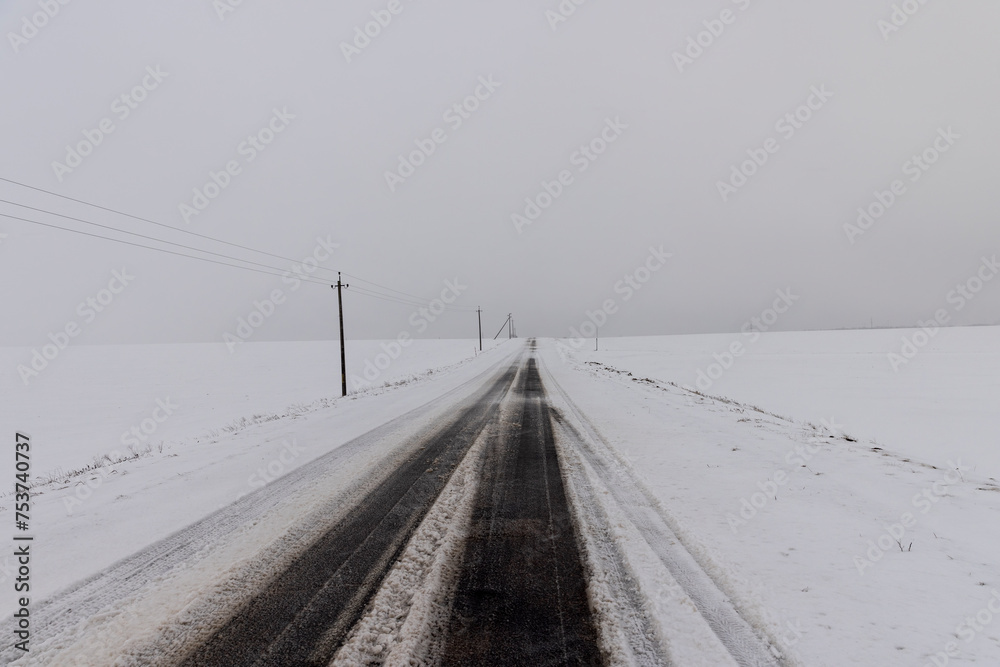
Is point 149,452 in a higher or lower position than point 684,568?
lower

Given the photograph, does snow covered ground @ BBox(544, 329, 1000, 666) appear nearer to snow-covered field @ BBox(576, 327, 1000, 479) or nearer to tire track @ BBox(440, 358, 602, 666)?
snow-covered field @ BBox(576, 327, 1000, 479)

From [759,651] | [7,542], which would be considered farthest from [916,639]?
[7,542]

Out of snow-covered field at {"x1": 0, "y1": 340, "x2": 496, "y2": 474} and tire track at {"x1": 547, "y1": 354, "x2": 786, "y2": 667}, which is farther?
snow-covered field at {"x1": 0, "y1": 340, "x2": 496, "y2": 474}

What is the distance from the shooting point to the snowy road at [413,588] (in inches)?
97.0

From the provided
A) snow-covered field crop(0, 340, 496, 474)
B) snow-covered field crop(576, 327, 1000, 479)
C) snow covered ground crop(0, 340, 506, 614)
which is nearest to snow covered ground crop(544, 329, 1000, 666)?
snow-covered field crop(576, 327, 1000, 479)

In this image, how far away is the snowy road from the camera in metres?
2.46

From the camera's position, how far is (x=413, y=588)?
309 cm

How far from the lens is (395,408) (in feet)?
41.3

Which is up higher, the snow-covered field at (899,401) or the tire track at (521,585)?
the tire track at (521,585)

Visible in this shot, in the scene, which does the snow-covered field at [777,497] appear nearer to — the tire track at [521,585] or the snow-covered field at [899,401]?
the snow-covered field at [899,401]

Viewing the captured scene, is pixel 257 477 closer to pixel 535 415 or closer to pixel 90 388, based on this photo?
pixel 535 415

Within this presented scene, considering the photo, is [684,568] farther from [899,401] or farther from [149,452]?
[899,401]

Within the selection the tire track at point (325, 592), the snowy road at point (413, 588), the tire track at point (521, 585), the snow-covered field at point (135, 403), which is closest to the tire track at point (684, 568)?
the snowy road at point (413, 588)

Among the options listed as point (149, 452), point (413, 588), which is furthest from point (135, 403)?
point (413, 588)
